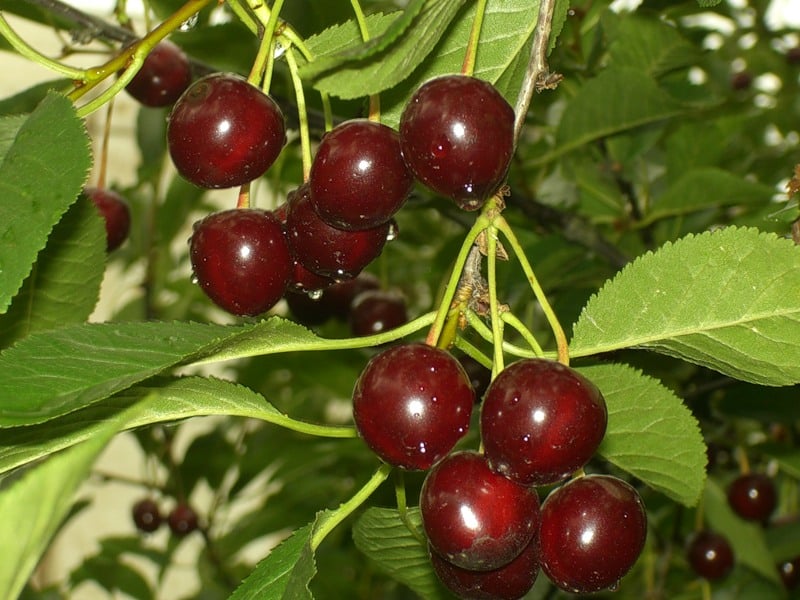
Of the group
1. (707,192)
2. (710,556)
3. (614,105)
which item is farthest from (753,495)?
(614,105)

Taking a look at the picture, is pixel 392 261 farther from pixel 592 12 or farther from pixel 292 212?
pixel 292 212

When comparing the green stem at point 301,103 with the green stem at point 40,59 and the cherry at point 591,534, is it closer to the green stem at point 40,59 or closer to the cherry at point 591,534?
the green stem at point 40,59

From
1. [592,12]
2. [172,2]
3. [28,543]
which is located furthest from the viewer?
[592,12]

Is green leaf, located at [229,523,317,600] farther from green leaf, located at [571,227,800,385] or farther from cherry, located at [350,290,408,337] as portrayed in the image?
cherry, located at [350,290,408,337]

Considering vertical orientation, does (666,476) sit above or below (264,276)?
below

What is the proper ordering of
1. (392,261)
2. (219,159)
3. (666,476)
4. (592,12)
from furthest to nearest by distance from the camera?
(392,261), (592,12), (666,476), (219,159)

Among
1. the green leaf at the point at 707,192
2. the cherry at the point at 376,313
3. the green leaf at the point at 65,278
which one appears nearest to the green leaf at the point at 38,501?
the green leaf at the point at 65,278

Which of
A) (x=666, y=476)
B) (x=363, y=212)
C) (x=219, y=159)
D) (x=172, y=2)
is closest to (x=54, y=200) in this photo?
(x=219, y=159)
